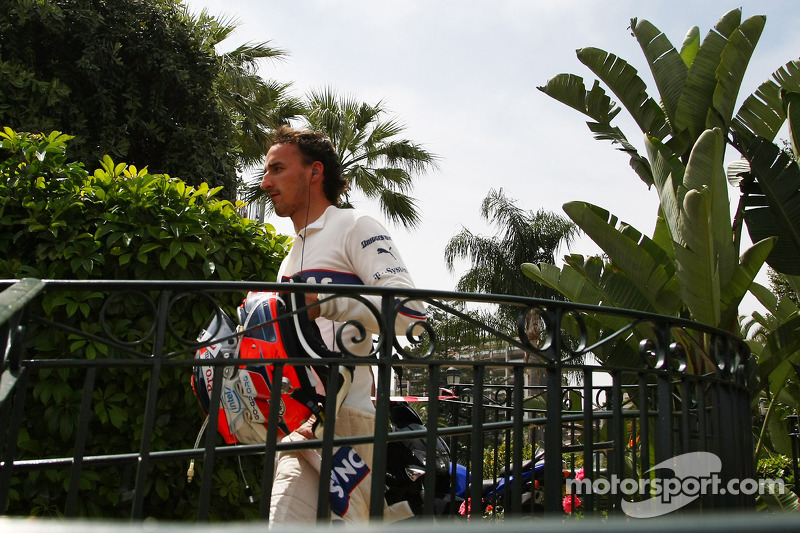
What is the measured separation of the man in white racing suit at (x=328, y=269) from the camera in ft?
7.39

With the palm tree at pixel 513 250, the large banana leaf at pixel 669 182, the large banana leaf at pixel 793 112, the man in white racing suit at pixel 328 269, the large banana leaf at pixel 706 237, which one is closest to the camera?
the man in white racing suit at pixel 328 269

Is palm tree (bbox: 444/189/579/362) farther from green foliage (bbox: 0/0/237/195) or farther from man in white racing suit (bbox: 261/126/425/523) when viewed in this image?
man in white racing suit (bbox: 261/126/425/523)

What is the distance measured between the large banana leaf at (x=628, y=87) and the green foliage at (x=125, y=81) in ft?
21.2

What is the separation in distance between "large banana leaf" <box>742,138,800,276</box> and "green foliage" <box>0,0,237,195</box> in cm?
780

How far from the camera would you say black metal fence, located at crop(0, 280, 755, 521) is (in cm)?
189

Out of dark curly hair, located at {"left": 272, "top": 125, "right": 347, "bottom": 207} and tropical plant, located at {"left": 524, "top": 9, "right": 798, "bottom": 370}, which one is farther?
tropical plant, located at {"left": 524, "top": 9, "right": 798, "bottom": 370}

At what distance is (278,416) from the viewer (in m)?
1.88

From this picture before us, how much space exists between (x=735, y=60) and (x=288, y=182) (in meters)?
4.68

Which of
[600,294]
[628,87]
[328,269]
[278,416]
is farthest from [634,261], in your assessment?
[278,416]

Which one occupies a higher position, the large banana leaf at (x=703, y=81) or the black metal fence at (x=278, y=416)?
the large banana leaf at (x=703, y=81)

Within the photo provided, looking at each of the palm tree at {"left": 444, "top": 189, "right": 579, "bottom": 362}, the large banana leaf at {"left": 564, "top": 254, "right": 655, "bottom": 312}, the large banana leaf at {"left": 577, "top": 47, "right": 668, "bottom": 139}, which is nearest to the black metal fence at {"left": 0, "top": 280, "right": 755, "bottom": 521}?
the large banana leaf at {"left": 564, "top": 254, "right": 655, "bottom": 312}

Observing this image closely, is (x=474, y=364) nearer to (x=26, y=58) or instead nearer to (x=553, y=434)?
(x=553, y=434)

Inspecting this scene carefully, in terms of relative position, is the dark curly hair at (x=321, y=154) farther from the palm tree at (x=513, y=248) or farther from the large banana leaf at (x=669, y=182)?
the palm tree at (x=513, y=248)

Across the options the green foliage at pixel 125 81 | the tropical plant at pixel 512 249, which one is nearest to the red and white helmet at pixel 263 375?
the green foliage at pixel 125 81
